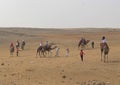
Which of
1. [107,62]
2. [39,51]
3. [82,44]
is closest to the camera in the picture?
[107,62]

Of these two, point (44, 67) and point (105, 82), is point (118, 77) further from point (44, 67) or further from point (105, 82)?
point (44, 67)

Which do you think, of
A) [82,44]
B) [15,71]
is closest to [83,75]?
[15,71]

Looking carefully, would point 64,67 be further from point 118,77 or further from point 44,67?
point 118,77

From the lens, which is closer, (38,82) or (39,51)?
(38,82)

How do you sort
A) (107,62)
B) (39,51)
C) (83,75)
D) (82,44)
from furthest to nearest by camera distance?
(82,44) → (39,51) → (107,62) → (83,75)

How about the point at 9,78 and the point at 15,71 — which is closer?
the point at 9,78

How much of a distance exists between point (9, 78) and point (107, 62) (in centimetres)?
886

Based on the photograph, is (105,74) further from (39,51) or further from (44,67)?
(39,51)

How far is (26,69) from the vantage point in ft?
88.9

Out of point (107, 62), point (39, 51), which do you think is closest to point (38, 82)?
point (107, 62)

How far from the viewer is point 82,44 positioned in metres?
45.1

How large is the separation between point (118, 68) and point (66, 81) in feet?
17.3

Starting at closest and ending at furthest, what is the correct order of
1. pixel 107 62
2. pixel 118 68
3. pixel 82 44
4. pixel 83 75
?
pixel 83 75 → pixel 118 68 → pixel 107 62 → pixel 82 44

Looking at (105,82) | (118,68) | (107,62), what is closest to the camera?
(105,82)
